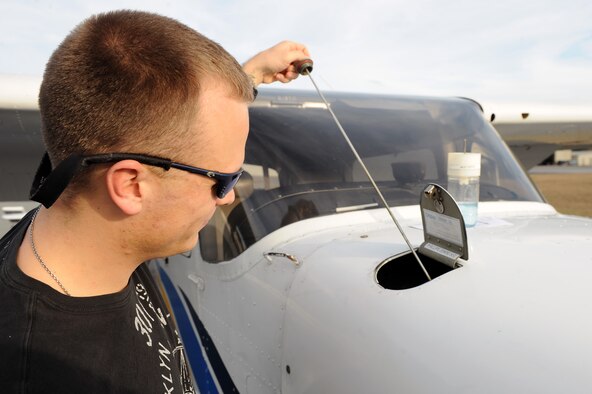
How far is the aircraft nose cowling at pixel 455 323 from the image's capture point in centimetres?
102

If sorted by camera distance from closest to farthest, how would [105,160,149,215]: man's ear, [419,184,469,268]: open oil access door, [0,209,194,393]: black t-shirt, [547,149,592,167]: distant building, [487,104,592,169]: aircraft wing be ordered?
[0,209,194,393]: black t-shirt < [105,160,149,215]: man's ear < [419,184,469,268]: open oil access door < [487,104,592,169]: aircraft wing < [547,149,592,167]: distant building

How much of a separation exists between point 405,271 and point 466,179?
2.18 ft

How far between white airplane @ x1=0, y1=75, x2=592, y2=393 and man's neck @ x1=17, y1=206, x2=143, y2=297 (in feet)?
2.29

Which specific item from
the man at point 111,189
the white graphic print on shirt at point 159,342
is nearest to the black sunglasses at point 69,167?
the man at point 111,189

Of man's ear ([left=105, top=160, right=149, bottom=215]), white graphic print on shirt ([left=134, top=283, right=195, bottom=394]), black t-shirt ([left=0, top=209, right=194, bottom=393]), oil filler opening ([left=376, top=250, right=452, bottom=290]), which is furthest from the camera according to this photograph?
oil filler opening ([left=376, top=250, right=452, bottom=290])

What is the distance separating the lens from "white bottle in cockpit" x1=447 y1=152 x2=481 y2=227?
1.96 meters

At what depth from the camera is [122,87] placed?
2.95 ft

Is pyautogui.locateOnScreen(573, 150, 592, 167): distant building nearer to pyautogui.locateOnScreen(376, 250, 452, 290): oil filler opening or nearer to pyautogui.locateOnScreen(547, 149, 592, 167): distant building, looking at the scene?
pyautogui.locateOnScreen(547, 149, 592, 167): distant building

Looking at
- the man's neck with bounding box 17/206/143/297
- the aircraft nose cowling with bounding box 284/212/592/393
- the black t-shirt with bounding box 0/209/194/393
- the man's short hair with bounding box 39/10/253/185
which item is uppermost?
the man's short hair with bounding box 39/10/253/185

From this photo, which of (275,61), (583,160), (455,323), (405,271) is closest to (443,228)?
(405,271)

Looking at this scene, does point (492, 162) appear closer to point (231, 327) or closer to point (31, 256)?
point (231, 327)

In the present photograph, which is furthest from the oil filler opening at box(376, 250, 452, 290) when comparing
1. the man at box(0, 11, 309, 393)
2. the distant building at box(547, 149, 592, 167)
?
the distant building at box(547, 149, 592, 167)

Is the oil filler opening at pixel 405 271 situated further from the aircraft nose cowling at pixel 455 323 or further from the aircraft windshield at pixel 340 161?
the aircraft windshield at pixel 340 161

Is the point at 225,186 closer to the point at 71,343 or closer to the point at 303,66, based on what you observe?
the point at 71,343
